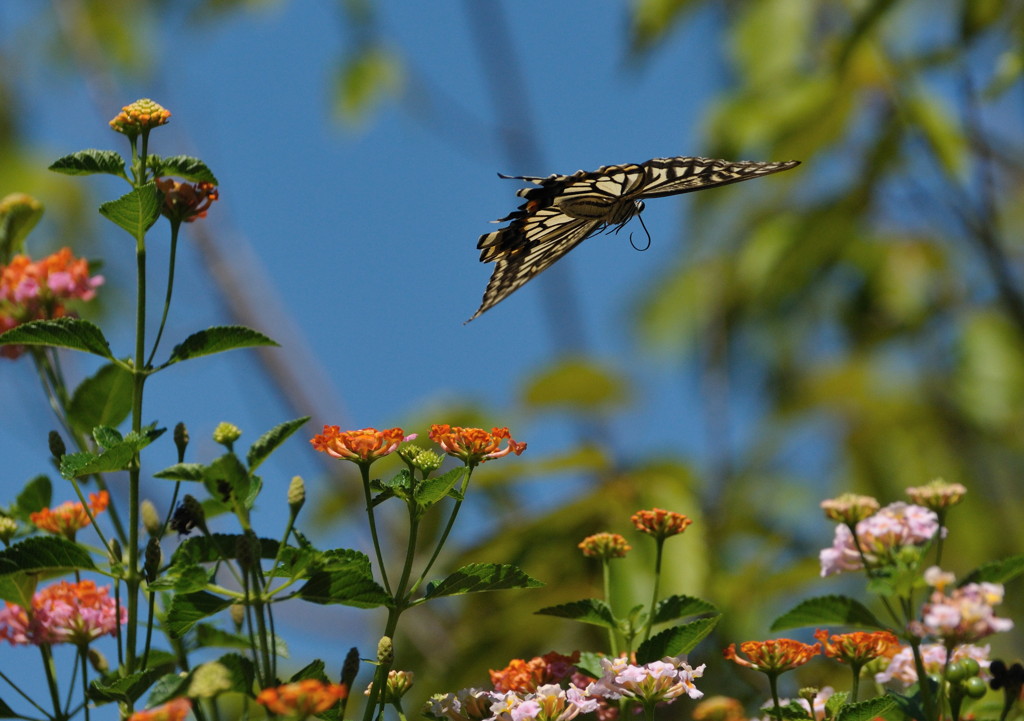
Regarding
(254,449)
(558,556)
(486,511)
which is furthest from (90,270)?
(486,511)

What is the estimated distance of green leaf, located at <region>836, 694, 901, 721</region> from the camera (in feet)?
4.19

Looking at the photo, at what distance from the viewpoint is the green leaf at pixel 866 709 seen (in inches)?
50.3

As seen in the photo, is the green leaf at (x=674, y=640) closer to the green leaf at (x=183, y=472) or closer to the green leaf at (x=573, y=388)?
the green leaf at (x=183, y=472)

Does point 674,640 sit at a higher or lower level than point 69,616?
lower

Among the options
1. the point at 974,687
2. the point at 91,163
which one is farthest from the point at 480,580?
the point at 91,163

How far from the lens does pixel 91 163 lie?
4.55 ft

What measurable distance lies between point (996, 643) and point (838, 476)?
1308 millimetres

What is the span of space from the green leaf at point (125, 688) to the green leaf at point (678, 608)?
0.62 m

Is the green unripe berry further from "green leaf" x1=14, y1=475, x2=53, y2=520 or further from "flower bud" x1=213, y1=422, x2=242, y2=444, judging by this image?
"green leaf" x1=14, y1=475, x2=53, y2=520

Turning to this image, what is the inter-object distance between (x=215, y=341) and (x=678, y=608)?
2.22 feet

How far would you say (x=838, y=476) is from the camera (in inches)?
283

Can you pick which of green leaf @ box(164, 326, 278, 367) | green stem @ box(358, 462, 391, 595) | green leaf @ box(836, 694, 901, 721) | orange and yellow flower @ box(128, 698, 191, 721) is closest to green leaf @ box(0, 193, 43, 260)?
green leaf @ box(164, 326, 278, 367)

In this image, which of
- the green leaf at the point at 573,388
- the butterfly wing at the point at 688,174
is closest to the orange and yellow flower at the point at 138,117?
the butterfly wing at the point at 688,174

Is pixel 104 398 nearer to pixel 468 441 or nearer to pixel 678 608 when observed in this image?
pixel 468 441
